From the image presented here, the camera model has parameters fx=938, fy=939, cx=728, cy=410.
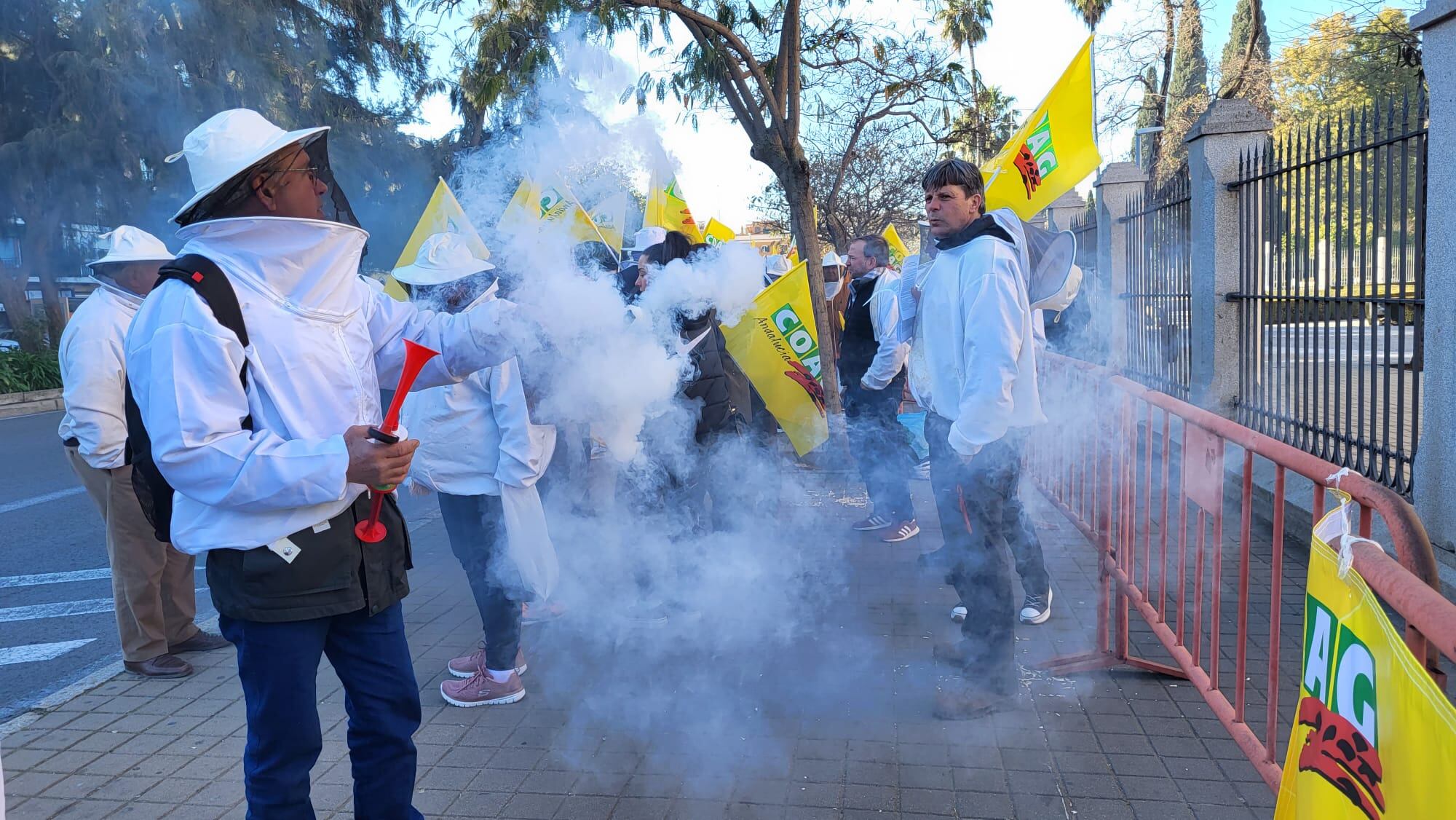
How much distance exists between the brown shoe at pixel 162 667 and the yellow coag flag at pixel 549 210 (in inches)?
101

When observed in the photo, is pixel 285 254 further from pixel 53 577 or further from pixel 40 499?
pixel 40 499

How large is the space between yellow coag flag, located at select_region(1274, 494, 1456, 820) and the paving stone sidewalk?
1182 mm

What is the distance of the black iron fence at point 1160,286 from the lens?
7.50 metres

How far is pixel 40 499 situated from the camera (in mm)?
8344

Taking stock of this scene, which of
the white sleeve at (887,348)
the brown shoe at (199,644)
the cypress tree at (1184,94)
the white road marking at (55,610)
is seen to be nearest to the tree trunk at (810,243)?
the white sleeve at (887,348)

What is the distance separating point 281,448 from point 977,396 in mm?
2281

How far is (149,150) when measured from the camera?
16781 millimetres

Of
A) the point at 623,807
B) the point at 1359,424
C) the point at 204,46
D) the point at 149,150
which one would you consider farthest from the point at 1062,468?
the point at 149,150

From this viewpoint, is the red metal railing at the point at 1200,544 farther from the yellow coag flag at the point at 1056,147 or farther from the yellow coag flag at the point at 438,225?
the yellow coag flag at the point at 438,225

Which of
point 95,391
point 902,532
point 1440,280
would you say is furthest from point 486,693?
point 1440,280

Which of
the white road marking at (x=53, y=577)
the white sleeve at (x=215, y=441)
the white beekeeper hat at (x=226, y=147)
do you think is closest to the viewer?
the white sleeve at (x=215, y=441)

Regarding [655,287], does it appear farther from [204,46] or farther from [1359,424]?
[204,46]

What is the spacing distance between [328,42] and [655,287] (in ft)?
35.9

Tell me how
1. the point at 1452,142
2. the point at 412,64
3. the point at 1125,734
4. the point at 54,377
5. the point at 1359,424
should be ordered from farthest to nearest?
the point at 54,377 → the point at 412,64 → the point at 1359,424 → the point at 1452,142 → the point at 1125,734
